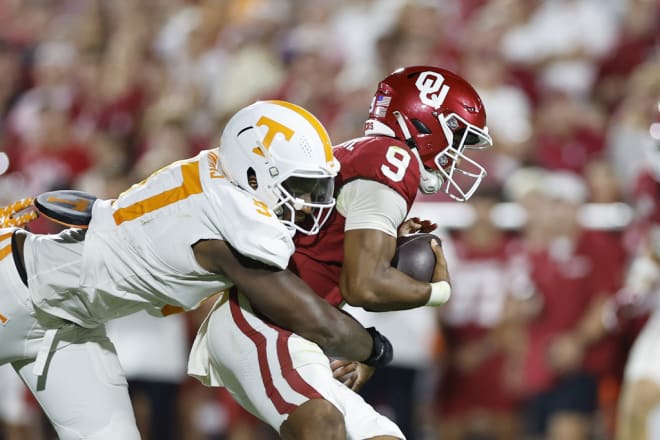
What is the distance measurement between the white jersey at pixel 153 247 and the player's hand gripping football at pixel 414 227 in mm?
567

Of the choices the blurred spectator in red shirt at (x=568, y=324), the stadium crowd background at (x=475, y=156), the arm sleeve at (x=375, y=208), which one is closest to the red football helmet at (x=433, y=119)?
the arm sleeve at (x=375, y=208)

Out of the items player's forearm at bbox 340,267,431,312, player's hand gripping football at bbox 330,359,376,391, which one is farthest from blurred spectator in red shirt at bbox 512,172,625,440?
player's forearm at bbox 340,267,431,312

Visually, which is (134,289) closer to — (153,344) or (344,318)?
(344,318)

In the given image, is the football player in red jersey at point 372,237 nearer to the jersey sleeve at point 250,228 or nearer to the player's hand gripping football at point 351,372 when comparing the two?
the player's hand gripping football at point 351,372

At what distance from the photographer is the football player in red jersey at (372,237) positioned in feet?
11.9

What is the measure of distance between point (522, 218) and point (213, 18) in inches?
135

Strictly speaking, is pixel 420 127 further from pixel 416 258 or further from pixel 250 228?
pixel 250 228

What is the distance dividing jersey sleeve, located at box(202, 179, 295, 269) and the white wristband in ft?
1.58

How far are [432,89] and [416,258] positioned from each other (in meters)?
0.58

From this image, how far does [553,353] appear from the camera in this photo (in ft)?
20.3

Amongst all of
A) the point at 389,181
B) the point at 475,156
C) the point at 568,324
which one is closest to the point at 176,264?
the point at 389,181

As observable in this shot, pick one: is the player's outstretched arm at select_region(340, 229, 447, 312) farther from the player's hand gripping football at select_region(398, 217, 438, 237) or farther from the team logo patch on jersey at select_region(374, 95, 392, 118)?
the team logo patch on jersey at select_region(374, 95, 392, 118)

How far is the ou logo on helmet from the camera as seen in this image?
3973 millimetres

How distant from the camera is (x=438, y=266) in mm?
3879
